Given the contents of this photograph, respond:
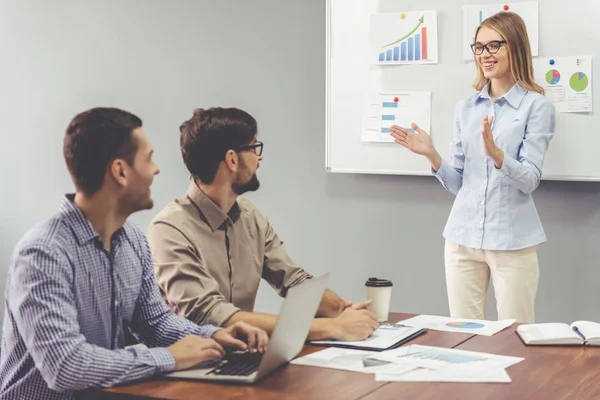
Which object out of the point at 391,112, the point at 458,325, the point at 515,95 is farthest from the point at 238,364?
the point at 391,112

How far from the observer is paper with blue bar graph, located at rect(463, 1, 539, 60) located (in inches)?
132

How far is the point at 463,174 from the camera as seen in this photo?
3174mm

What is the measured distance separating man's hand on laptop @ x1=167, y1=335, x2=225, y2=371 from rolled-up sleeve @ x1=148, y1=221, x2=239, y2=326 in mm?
279

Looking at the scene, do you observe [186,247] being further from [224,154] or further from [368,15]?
[368,15]

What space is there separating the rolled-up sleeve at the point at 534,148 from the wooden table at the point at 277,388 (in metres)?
1.38

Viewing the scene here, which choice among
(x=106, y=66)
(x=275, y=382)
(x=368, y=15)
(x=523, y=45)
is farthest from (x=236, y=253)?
(x=106, y=66)

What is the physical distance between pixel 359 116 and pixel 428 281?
802 millimetres

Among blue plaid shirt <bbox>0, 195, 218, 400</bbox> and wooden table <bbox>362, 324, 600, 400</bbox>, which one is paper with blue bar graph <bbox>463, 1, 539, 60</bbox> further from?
blue plaid shirt <bbox>0, 195, 218, 400</bbox>

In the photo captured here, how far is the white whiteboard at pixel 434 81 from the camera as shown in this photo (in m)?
3.31

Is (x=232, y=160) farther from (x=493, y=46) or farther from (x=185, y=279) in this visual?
(x=493, y=46)

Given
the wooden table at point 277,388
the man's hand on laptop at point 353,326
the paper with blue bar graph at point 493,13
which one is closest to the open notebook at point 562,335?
the man's hand on laptop at point 353,326

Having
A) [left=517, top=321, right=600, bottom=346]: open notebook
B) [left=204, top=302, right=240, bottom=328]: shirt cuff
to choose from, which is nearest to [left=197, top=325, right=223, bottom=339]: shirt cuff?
[left=204, top=302, right=240, bottom=328]: shirt cuff

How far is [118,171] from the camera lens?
1.86 metres

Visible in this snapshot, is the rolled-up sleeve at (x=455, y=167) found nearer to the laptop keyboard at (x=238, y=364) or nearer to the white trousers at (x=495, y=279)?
the white trousers at (x=495, y=279)
